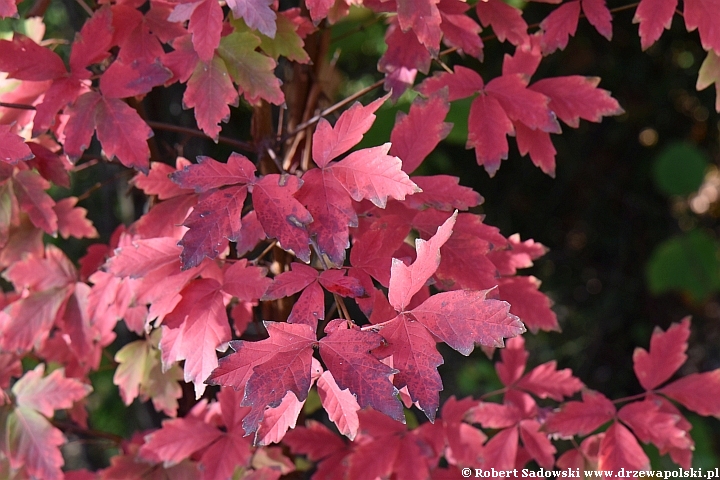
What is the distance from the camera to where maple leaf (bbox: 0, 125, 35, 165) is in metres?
0.58

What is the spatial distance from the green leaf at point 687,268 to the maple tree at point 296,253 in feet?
4.02

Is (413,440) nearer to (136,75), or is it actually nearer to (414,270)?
(414,270)

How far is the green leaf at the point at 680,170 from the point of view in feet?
6.28

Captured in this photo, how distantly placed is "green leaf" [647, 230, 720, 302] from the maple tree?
123cm

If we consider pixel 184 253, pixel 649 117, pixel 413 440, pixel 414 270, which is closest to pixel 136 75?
pixel 184 253

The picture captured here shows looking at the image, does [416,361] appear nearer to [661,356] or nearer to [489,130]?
[489,130]

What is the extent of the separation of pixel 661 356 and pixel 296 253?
55 cm

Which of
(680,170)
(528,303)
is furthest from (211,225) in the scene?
(680,170)

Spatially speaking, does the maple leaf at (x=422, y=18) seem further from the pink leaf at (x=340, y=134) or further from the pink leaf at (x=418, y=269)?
the pink leaf at (x=418, y=269)

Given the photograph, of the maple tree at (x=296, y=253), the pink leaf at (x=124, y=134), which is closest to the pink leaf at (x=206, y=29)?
the maple tree at (x=296, y=253)

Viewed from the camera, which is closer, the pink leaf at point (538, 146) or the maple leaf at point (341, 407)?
the maple leaf at point (341, 407)

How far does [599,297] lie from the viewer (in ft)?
7.48

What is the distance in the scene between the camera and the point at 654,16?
2.25 feet

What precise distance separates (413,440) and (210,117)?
48 centimetres
